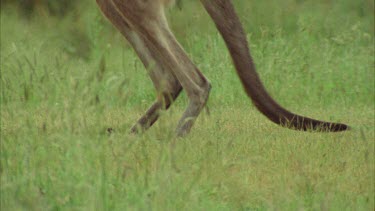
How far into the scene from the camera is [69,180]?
3.33 m

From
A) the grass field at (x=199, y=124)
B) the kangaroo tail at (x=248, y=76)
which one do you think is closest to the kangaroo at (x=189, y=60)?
the kangaroo tail at (x=248, y=76)

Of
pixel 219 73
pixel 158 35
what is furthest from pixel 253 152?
pixel 219 73

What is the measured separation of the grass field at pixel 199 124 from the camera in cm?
333

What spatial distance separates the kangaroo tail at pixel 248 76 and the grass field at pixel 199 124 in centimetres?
14

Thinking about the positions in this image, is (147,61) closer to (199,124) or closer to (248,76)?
(199,124)

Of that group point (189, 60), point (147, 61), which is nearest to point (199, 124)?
point (147, 61)

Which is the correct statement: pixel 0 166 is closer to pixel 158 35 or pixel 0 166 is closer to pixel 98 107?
pixel 98 107

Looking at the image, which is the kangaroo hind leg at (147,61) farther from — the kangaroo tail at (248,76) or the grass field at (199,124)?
the kangaroo tail at (248,76)

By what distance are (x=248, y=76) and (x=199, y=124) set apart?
3.99ft

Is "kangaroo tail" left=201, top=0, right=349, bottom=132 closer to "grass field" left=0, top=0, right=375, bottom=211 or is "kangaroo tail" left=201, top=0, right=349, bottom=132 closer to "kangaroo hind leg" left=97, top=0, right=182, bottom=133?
"grass field" left=0, top=0, right=375, bottom=211

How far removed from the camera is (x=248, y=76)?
505cm

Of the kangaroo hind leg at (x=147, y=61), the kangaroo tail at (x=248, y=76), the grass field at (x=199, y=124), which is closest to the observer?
the grass field at (x=199, y=124)

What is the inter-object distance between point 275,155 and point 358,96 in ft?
10.9

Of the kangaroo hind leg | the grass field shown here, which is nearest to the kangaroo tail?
the grass field
